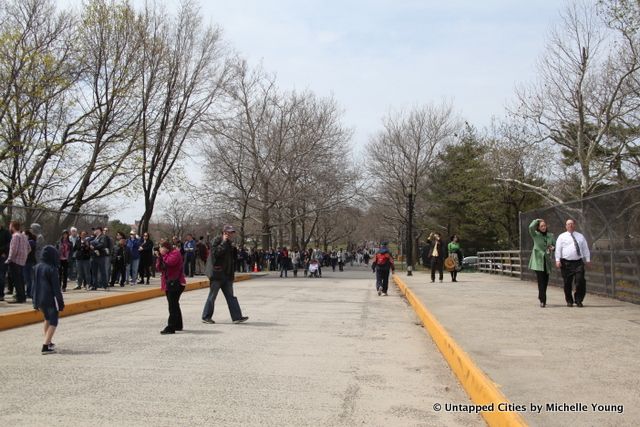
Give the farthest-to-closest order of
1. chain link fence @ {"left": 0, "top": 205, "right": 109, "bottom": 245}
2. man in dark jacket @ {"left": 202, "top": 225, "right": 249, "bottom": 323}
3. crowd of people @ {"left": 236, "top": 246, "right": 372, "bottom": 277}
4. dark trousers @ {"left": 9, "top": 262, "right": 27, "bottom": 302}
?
crowd of people @ {"left": 236, "top": 246, "right": 372, "bottom": 277} < chain link fence @ {"left": 0, "top": 205, "right": 109, "bottom": 245} < dark trousers @ {"left": 9, "top": 262, "right": 27, "bottom": 302} < man in dark jacket @ {"left": 202, "top": 225, "right": 249, "bottom": 323}

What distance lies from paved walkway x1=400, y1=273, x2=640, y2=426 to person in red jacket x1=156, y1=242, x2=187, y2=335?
14.1 feet

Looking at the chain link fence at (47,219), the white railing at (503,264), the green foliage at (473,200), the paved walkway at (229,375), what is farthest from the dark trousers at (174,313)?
the green foliage at (473,200)

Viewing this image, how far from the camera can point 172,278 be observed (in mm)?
10000

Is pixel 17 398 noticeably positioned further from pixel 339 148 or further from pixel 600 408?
pixel 339 148

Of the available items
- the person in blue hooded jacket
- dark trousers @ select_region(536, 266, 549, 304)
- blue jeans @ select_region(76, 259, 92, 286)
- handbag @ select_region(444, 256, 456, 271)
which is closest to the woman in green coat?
dark trousers @ select_region(536, 266, 549, 304)

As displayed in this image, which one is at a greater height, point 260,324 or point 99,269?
point 99,269

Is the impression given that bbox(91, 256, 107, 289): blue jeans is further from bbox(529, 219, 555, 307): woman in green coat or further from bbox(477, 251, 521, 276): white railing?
bbox(477, 251, 521, 276): white railing

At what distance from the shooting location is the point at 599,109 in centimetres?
2875

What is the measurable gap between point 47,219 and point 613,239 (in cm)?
1474

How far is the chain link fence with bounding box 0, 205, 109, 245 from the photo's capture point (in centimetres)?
1563

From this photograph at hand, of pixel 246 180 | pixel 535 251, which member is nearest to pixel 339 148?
pixel 246 180

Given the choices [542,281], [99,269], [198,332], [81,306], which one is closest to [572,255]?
[542,281]

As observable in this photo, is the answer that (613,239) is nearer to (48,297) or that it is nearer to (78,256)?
(48,297)

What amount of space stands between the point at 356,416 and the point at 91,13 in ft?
81.1
